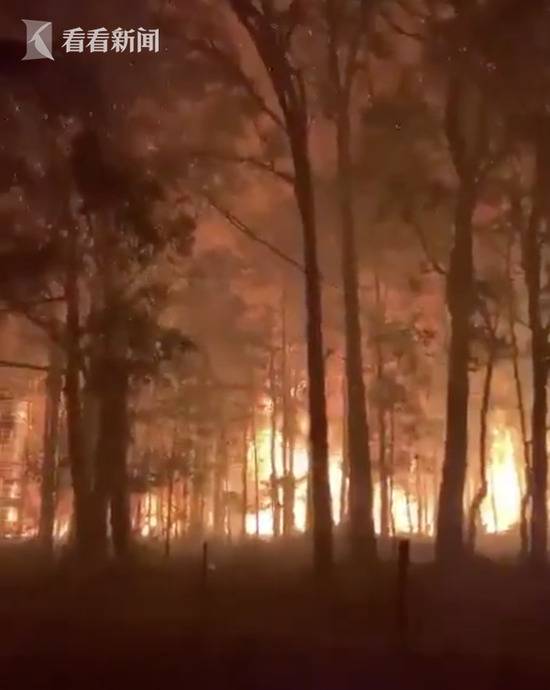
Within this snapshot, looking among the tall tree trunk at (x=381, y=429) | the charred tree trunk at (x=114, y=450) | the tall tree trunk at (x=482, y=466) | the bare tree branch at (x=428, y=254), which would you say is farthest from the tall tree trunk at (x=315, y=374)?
the charred tree trunk at (x=114, y=450)

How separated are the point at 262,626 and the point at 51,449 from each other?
0.69m

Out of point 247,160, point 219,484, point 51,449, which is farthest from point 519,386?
point 51,449

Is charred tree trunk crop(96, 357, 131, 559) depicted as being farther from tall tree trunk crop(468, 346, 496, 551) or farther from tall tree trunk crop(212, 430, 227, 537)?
tall tree trunk crop(468, 346, 496, 551)

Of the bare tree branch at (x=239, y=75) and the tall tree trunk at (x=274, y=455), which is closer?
the tall tree trunk at (x=274, y=455)

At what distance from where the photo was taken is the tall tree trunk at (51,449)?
2273 millimetres

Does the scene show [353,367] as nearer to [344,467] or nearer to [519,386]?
[344,467]

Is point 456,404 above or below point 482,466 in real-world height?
above

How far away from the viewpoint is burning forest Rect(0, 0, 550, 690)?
2270 mm

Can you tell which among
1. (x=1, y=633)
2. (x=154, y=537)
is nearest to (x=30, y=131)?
(x=154, y=537)

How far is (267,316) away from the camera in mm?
2424

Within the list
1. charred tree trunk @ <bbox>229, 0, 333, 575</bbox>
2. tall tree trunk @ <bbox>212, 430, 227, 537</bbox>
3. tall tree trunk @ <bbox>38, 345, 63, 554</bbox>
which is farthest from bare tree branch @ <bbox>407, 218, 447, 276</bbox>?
tall tree trunk @ <bbox>38, 345, 63, 554</bbox>

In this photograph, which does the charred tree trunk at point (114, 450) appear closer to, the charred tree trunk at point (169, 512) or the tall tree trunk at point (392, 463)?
the charred tree trunk at point (169, 512)

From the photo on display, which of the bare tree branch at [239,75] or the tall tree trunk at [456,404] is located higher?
the bare tree branch at [239,75]

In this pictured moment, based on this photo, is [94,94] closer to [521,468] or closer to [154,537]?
[154,537]
